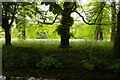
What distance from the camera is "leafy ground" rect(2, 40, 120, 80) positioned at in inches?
192

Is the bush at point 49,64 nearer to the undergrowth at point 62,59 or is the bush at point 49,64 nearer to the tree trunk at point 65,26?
the undergrowth at point 62,59

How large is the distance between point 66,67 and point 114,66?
2.04 m

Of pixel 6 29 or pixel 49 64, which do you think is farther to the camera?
pixel 6 29

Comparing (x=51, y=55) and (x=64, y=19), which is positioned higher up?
(x=64, y=19)

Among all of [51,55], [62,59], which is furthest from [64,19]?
[62,59]

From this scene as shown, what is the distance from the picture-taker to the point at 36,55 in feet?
20.5

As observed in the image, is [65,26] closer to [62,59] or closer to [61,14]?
[61,14]

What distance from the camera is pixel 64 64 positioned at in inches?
219

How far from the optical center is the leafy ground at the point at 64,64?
192 inches

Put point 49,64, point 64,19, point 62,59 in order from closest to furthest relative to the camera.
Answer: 1. point 49,64
2. point 62,59
3. point 64,19

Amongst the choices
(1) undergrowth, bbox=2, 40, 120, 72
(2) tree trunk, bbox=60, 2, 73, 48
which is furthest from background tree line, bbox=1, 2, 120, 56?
(1) undergrowth, bbox=2, 40, 120, 72

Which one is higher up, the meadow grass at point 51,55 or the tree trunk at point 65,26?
the tree trunk at point 65,26

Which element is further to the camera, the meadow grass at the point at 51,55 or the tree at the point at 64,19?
the meadow grass at the point at 51,55

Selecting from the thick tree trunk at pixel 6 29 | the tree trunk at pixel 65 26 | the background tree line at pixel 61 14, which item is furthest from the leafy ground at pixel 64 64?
the thick tree trunk at pixel 6 29
